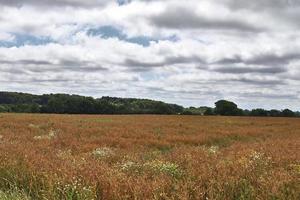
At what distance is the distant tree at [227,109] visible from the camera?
98.8 m

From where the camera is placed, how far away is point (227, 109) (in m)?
102

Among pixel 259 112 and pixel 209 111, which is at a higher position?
pixel 259 112

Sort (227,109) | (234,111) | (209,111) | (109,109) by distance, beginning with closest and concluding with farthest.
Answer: (209,111), (234,111), (227,109), (109,109)

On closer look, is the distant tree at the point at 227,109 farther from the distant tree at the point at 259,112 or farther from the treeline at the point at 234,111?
the distant tree at the point at 259,112

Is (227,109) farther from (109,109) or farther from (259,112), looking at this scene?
(109,109)

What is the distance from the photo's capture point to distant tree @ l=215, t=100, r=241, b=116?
98.8m

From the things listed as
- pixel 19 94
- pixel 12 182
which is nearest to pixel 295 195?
pixel 12 182

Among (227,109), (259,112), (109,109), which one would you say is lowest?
(109,109)

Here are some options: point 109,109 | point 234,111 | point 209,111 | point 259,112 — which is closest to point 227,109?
point 234,111

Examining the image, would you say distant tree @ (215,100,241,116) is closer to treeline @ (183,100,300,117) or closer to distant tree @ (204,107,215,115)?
treeline @ (183,100,300,117)

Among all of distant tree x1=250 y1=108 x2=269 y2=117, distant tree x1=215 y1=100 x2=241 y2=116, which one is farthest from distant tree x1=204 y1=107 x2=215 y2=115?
distant tree x1=250 y1=108 x2=269 y2=117

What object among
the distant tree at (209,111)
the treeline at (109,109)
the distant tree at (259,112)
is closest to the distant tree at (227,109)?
the treeline at (109,109)

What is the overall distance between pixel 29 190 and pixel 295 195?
15.0 ft

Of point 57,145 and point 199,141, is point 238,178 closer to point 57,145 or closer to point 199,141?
point 57,145
